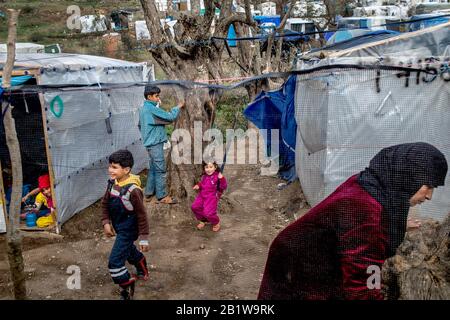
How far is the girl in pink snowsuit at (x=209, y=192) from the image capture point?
19.6 ft

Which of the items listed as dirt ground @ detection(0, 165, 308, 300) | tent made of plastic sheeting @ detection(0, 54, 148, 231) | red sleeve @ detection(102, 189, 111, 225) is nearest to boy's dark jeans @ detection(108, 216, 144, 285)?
red sleeve @ detection(102, 189, 111, 225)

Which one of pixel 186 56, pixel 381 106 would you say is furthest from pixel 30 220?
pixel 381 106

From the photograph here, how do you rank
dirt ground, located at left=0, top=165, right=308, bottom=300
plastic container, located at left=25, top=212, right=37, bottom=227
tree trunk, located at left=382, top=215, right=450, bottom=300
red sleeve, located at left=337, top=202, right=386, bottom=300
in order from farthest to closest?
plastic container, located at left=25, top=212, right=37, bottom=227 < dirt ground, located at left=0, top=165, right=308, bottom=300 < tree trunk, located at left=382, top=215, right=450, bottom=300 < red sleeve, located at left=337, top=202, right=386, bottom=300

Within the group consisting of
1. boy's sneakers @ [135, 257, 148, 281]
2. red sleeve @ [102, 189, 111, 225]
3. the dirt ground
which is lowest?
the dirt ground

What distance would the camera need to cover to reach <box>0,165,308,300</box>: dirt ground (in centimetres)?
463

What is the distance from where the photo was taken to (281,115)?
26.2 ft

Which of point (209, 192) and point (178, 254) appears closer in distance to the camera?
point (178, 254)

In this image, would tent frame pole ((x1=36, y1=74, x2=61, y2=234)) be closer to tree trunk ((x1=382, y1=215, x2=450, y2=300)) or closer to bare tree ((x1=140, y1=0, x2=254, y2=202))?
bare tree ((x1=140, y1=0, x2=254, y2=202))

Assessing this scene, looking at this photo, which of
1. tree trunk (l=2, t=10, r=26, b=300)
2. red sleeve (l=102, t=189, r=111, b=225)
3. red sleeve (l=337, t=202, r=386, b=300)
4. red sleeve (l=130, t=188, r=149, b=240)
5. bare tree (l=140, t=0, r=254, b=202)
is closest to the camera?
red sleeve (l=337, t=202, r=386, b=300)

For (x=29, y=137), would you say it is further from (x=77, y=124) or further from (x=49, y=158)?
(x=49, y=158)

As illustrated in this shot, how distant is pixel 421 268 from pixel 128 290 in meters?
2.87

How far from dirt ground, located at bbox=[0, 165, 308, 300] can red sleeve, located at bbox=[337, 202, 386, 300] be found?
2.36 m

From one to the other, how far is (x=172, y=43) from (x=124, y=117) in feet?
8.04
